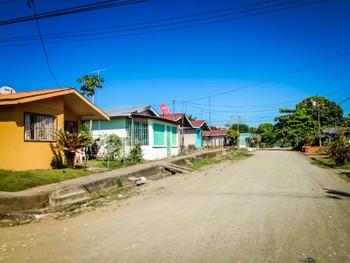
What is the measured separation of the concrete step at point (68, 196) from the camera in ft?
25.5

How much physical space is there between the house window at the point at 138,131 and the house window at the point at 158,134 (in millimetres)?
1063

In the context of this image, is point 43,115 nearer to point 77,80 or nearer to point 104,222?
point 104,222

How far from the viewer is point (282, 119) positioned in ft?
174

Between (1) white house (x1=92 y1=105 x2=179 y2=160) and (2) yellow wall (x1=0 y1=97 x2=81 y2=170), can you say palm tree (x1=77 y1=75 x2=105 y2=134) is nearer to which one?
(1) white house (x1=92 y1=105 x2=179 y2=160)

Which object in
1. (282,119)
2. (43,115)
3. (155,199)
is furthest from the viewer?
(282,119)

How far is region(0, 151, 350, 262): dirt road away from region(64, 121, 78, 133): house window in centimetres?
844

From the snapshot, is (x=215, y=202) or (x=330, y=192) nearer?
(x=215, y=202)

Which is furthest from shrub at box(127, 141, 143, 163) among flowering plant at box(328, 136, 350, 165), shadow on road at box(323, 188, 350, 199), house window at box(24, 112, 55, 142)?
flowering plant at box(328, 136, 350, 165)

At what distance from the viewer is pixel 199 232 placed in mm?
5109

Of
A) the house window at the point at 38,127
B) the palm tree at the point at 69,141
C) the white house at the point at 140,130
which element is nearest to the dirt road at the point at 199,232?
the palm tree at the point at 69,141

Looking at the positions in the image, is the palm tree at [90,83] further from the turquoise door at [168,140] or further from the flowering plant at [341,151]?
the flowering plant at [341,151]

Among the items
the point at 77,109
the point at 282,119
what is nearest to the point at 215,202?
the point at 77,109

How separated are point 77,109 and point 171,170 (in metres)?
6.45

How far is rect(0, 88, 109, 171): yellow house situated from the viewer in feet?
33.9
